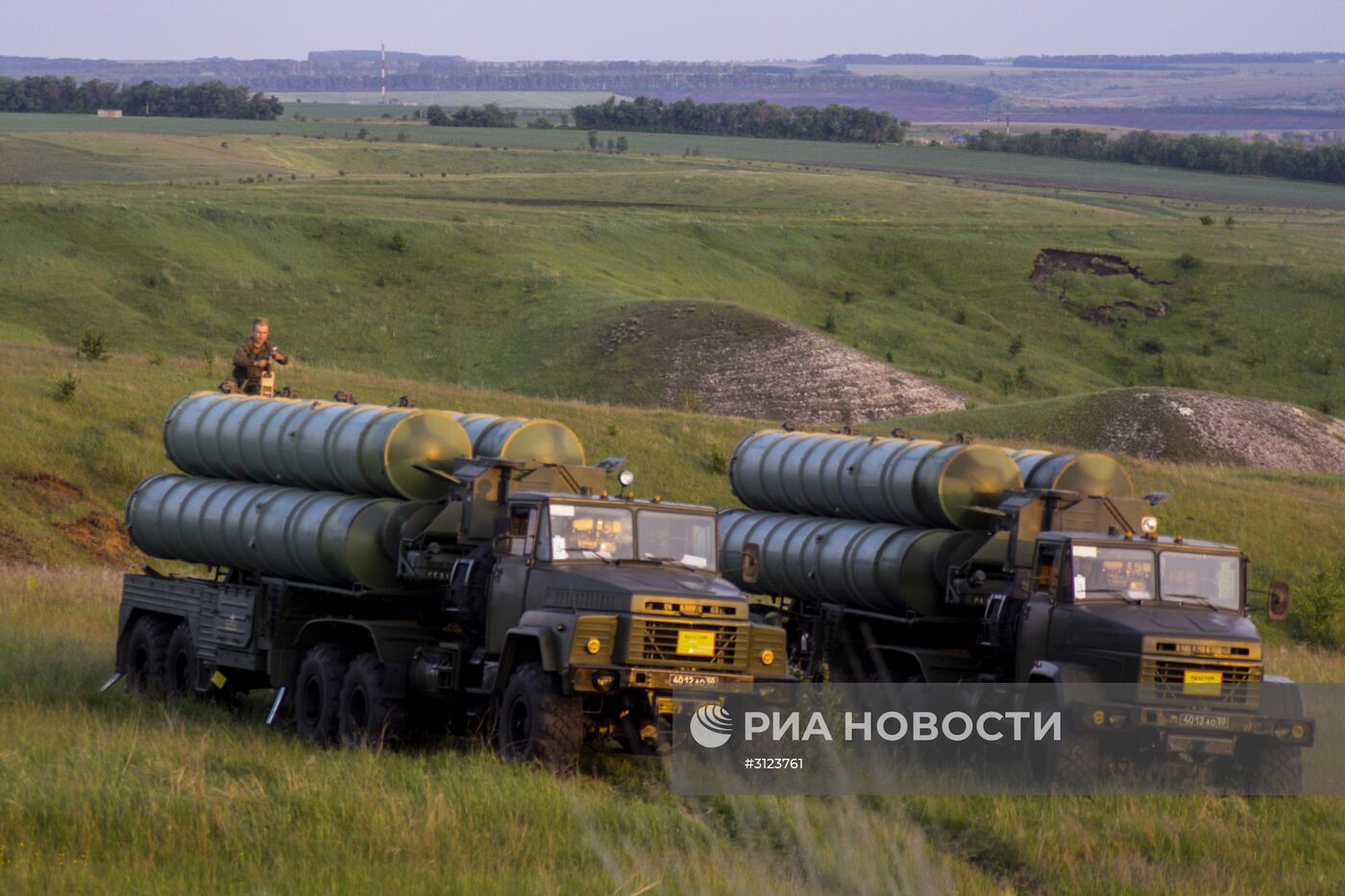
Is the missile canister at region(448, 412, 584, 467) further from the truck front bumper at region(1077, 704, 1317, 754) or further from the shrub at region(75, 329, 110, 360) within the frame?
the shrub at region(75, 329, 110, 360)

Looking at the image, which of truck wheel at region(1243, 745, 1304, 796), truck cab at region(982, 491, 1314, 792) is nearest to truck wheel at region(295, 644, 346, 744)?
truck cab at region(982, 491, 1314, 792)

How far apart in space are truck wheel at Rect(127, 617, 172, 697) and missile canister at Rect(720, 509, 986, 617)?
6637mm

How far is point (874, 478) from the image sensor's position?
70.2 feet

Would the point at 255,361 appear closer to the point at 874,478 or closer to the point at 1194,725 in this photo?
the point at 874,478

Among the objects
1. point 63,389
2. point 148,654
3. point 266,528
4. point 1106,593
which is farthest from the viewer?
point 63,389

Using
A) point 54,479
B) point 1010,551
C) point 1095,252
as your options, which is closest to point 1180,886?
point 1010,551

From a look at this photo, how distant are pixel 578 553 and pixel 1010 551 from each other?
5.15 meters

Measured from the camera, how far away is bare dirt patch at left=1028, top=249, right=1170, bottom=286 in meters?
99.8

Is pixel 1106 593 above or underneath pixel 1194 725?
above

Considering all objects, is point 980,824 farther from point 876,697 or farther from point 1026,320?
point 1026,320

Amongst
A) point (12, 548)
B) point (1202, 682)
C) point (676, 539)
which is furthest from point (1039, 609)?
point (12, 548)

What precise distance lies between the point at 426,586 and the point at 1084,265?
3436 inches

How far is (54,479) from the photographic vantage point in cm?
3728

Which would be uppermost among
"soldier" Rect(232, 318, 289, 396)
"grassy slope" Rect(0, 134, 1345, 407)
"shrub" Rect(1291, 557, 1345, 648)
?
"grassy slope" Rect(0, 134, 1345, 407)
